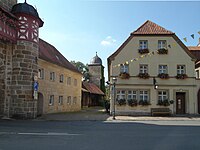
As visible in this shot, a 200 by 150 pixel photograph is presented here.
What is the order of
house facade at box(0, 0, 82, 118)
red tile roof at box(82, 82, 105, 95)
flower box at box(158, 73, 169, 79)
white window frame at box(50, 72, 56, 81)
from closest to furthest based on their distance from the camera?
house facade at box(0, 0, 82, 118) < flower box at box(158, 73, 169, 79) < white window frame at box(50, 72, 56, 81) < red tile roof at box(82, 82, 105, 95)

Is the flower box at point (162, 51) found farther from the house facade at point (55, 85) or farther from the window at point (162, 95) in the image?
the house facade at point (55, 85)

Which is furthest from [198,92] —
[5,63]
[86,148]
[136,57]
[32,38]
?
[86,148]

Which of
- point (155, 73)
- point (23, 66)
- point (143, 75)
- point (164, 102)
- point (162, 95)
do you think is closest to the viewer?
point (23, 66)

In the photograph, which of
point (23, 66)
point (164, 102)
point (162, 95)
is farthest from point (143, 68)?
point (23, 66)

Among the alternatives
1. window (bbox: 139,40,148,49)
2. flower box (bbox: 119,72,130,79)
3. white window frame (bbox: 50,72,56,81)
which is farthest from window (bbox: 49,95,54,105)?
window (bbox: 139,40,148,49)

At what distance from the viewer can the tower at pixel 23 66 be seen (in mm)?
18062

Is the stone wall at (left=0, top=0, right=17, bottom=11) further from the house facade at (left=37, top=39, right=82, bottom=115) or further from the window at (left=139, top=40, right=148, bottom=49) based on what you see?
the window at (left=139, top=40, right=148, bottom=49)

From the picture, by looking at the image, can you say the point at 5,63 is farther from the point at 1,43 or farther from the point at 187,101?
the point at 187,101

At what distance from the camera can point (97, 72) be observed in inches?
2340

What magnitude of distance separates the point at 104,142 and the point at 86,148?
4.31ft

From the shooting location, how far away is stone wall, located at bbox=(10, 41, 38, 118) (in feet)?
59.1

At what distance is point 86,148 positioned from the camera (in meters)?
7.65

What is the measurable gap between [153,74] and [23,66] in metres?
13.0

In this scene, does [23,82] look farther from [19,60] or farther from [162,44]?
[162,44]
